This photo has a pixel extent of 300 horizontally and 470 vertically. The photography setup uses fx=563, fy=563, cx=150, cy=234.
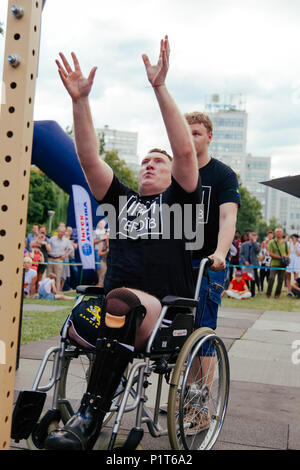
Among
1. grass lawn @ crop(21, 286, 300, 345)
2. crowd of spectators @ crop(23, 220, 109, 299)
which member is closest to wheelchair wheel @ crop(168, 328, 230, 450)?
grass lawn @ crop(21, 286, 300, 345)

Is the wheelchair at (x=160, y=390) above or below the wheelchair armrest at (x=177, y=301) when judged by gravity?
below

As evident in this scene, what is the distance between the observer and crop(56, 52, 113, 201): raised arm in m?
2.55

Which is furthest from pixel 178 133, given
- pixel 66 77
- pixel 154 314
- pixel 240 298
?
pixel 240 298

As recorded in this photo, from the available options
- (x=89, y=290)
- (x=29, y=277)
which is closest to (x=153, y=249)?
(x=89, y=290)

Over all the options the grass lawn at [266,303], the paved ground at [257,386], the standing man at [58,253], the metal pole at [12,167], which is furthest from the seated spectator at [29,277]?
the metal pole at [12,167]

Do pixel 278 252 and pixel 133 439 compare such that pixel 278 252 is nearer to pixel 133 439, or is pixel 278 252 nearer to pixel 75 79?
pixel 75 79

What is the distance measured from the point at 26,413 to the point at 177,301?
2.66 ft

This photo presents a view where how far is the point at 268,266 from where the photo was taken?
50.5 feet

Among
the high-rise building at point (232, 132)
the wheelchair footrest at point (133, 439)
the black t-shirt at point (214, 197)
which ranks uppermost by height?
the high-rise building at point (232, 132)

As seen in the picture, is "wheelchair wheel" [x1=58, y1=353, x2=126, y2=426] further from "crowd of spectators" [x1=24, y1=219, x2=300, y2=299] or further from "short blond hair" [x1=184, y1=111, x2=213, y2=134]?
"crowd of spectators" [x1=24, y1=219, x2=300, y2=299]

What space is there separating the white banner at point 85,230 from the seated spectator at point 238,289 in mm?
3789

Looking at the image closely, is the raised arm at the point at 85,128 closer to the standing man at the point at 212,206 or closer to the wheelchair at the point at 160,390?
the wheelchair at the point at 160,390

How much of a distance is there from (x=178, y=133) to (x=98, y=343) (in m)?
0.95

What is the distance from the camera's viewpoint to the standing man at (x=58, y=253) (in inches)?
501
